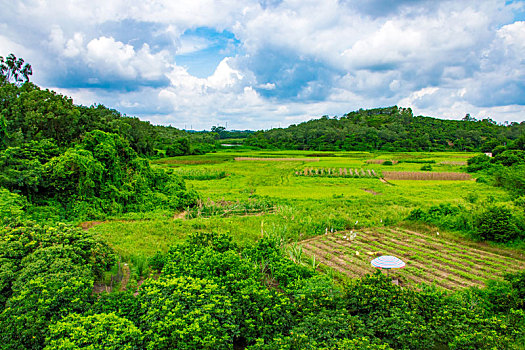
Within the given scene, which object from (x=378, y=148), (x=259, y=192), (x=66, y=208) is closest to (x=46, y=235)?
(x=66, y=208)

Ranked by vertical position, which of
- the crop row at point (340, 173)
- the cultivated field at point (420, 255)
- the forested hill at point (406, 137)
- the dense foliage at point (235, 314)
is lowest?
the cultivated field at point (420, 255)

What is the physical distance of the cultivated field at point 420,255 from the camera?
9977 mm

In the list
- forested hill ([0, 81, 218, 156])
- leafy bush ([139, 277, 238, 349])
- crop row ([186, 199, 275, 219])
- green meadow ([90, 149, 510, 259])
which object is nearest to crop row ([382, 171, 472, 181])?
green meadow ([90, 149, 510, 259])

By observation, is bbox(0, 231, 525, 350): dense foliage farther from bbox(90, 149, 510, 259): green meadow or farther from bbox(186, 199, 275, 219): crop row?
bbox(186, 199, 275, 219): crop row

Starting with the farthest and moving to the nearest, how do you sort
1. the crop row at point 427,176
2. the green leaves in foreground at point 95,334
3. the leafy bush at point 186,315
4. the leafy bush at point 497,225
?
the crop row at point 427,176, the leafy bush at point 497,225, the leafy bush at point 186,315, the green leaves in foreground at point 95,334

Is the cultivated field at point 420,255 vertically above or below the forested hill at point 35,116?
below

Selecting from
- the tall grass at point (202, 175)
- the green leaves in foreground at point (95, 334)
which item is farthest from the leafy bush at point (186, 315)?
the tall grass at point (202, 175)

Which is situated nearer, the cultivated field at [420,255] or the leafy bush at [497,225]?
the cultivated field at [420,255]

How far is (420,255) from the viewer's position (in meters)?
11.8

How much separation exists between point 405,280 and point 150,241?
10.2 m

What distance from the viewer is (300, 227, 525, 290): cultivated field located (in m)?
9.98

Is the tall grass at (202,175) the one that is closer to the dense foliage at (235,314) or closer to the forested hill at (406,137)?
the dense foliage at (235,314)

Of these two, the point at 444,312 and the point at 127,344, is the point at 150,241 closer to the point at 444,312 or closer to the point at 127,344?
the point at 127,344

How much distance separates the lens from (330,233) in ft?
48.1
